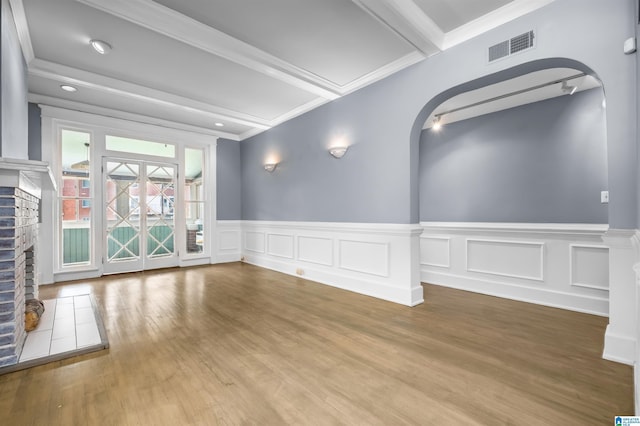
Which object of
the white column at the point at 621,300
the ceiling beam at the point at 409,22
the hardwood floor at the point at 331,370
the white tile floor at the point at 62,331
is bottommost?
the hardwood floor at the point at 331,370

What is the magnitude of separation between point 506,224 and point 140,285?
205 inches

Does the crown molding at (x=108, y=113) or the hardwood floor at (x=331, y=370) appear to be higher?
the crown molding at (x=108, y=113)

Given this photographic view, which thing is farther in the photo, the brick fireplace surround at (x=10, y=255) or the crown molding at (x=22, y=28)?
the crown molding at (x=22, y=28)

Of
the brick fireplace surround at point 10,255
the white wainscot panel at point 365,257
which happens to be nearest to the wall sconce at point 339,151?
the white wainscot panel at point 365,257

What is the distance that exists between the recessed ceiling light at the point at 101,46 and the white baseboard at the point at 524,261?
466 centimetres

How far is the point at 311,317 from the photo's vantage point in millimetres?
2994

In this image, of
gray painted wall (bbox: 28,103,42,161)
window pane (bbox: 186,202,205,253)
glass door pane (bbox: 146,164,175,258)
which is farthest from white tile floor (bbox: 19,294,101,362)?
window pane (bbox: 186,202,205,253)

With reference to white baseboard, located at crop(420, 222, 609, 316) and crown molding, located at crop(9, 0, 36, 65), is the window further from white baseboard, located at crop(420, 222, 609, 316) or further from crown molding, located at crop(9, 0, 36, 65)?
white baseboard, located at crop(420, 222, 609, 316)

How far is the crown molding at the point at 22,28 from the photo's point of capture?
245 cm

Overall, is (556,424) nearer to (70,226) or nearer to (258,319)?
(258,319)

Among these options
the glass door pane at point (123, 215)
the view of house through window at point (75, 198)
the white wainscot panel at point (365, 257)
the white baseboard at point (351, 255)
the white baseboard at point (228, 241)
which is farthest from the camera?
the white baseboard at point (228, 241)

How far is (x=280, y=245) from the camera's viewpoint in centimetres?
538

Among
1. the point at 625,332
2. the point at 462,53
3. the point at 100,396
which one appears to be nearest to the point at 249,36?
the point at 462,53

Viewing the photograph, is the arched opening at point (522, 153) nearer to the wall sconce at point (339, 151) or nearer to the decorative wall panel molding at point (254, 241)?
the wall sconce at point (339, 151)
